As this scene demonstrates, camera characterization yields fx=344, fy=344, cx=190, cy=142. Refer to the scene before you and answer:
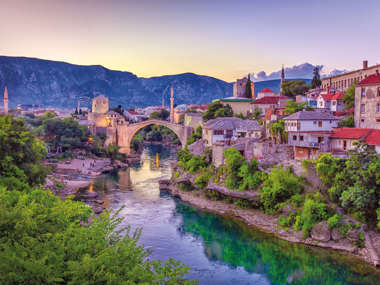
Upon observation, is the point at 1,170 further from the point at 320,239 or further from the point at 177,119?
the point at 177,119

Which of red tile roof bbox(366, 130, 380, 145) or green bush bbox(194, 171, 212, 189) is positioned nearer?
red tile roof bbox(366, 130, 380, 145)

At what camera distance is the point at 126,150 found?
51469 mm

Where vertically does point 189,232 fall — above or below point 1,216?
below

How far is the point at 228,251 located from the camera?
664 inches

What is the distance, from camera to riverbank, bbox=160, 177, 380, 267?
15539mm

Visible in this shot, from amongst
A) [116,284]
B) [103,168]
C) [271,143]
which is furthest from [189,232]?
[103,168]

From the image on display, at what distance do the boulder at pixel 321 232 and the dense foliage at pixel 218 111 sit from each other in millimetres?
20752

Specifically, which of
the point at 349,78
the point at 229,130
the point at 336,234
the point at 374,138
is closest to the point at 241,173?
the point at 336,234

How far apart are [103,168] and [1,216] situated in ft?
106

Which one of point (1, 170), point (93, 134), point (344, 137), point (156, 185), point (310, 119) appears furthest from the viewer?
point (93, 134)

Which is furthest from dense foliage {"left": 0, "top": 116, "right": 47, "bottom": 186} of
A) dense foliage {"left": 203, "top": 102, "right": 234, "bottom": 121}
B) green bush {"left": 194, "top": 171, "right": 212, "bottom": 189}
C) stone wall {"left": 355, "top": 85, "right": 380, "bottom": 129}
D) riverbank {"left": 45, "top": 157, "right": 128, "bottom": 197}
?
dense foliage {"left": 203, "top": 102, "right": 234, "bottom": 121}

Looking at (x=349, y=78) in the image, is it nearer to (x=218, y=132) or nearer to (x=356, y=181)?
(x=218, y=132)

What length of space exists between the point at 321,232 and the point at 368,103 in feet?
36.6

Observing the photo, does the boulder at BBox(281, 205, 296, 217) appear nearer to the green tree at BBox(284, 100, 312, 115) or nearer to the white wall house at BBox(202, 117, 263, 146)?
the white wall house at BBox(202, 117, 263, 146)
